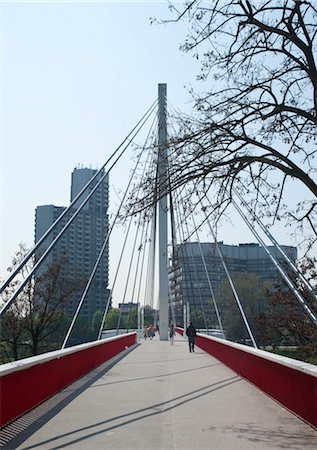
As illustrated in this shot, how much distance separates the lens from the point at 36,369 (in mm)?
9227

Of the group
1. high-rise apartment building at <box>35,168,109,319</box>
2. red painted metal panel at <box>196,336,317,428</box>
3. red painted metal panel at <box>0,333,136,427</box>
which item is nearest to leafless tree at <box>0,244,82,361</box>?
high-rise apartment building at <box>35,168,109,319</box>

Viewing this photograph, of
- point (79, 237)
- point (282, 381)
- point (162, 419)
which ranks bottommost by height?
point (162, 419)

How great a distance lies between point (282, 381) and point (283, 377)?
105 millimetres

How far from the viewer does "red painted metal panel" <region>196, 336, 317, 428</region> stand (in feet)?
25.1

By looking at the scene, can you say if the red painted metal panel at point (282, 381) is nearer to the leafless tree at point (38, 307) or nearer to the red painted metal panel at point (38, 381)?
the red painted metal panel at point (38, 381)

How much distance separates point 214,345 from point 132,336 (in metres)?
10.9

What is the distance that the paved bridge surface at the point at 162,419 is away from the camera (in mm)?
6719

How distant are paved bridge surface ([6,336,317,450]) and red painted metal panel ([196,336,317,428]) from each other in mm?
155

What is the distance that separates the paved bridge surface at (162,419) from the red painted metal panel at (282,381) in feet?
0.51

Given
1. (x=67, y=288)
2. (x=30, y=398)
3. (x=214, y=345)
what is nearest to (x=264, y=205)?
(x=30, y=398)

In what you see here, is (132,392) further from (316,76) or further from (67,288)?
(67,288)

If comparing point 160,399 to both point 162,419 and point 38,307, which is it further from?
point 38,307

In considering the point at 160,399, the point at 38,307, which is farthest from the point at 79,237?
the point at 160,399

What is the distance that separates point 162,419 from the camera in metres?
8.15
